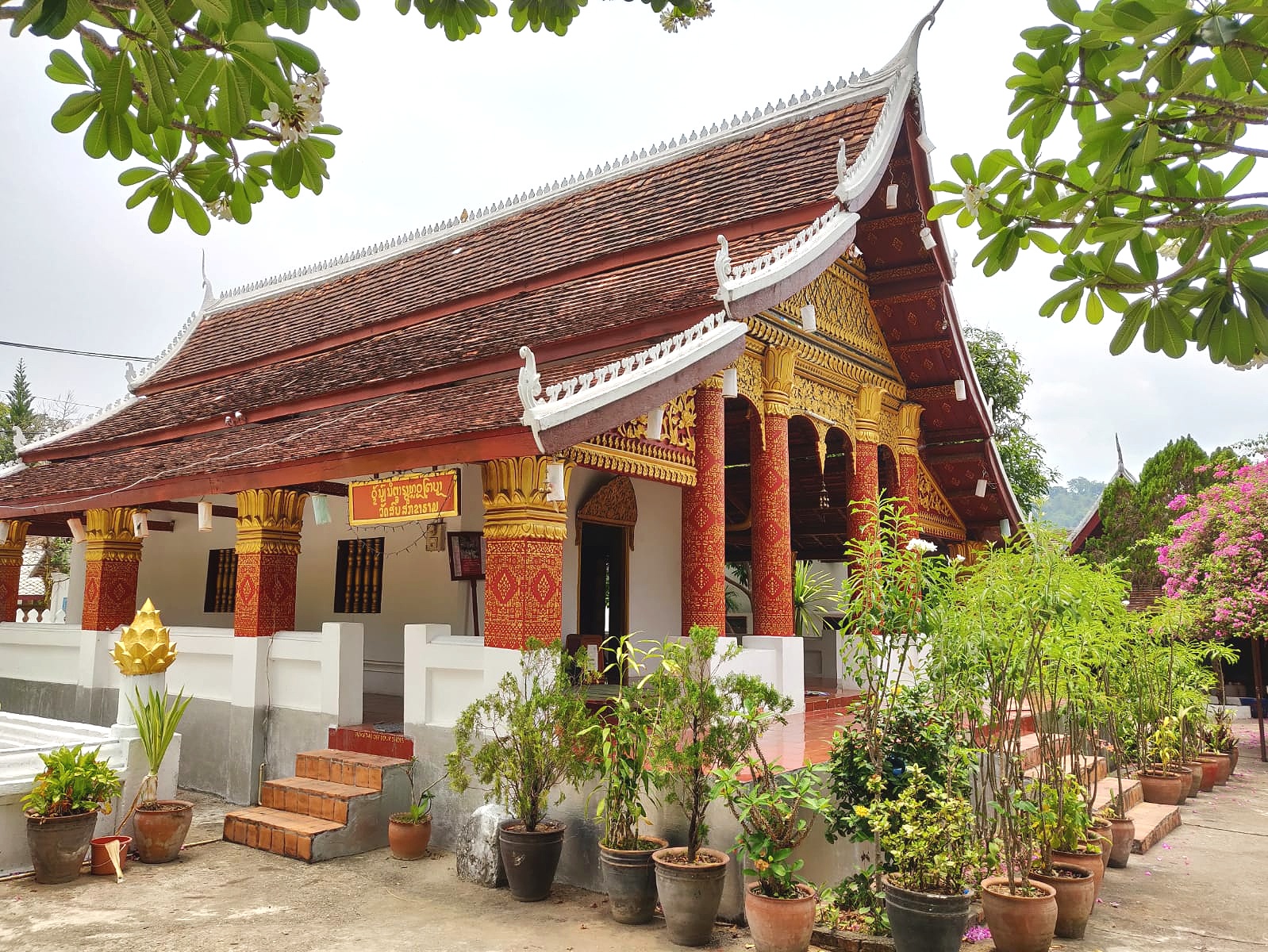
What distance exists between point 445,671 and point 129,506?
4123 millimetres

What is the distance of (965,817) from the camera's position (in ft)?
14.5

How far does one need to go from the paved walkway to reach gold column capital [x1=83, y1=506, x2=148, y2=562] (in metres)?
3.81

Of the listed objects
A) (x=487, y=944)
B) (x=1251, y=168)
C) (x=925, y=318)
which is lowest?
(x=487, y=944)

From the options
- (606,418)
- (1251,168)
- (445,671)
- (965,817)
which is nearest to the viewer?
(1251,168)

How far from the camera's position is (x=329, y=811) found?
21.2ft

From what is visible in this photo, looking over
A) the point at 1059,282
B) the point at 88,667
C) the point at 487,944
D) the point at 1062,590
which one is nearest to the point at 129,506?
the point at 88,667

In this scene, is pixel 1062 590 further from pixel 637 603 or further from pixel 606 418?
pixel 637 603

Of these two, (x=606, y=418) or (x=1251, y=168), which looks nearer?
(x=1251, y=168)

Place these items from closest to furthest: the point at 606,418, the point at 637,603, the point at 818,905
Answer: the point at 818,905 < the point at 606,418 < the point at 637,603

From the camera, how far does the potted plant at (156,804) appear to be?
613cm

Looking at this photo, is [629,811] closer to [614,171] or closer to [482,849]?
[482,849]

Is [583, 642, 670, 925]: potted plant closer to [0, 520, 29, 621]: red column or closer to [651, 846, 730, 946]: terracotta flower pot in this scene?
[651, 846, 730, 946]: terracotta flower pot

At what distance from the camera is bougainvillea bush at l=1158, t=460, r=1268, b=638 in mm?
11883

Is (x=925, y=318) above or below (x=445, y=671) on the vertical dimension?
above
